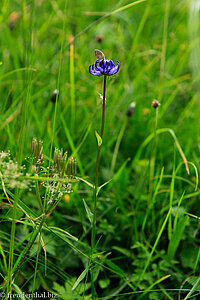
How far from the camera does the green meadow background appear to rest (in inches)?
49.3

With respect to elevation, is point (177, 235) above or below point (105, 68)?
below

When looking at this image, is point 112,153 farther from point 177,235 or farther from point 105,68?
point 105,68

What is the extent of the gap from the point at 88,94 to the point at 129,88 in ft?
0.92

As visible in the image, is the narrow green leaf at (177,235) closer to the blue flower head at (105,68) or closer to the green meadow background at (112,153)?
the green meadow background at (112,153)

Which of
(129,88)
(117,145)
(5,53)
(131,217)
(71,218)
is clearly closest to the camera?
(71,218)

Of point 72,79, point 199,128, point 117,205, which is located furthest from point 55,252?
point 199,128

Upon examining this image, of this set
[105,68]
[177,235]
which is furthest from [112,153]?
[105,68]

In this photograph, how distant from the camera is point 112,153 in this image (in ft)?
6.14

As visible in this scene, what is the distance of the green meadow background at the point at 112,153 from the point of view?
1.25 meters

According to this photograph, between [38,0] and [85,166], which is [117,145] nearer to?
[85,166]

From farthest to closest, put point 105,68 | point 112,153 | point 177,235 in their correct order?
point 112,153, point 177,235, point 105,68

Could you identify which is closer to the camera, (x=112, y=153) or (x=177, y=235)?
(x=177, y=235)

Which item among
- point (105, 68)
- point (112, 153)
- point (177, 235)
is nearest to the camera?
point (105, 68)

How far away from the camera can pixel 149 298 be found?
1272 millimetres
